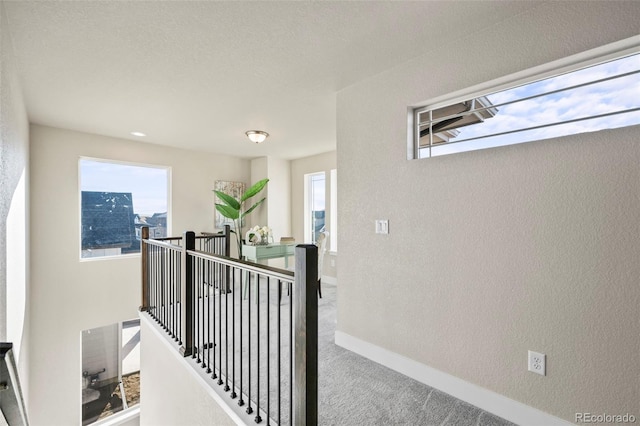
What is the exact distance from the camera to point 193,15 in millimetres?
1704

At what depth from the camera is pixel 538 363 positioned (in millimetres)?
1614

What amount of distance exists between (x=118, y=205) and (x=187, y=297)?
3.07m

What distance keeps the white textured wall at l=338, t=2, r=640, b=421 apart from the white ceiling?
26cm

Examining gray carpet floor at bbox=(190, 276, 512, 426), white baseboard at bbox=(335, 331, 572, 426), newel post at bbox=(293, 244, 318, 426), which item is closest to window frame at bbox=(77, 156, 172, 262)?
gray carpet floor at bbox=(190, 276, 512, 426)

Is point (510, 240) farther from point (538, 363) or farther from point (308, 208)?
point (308, 208)

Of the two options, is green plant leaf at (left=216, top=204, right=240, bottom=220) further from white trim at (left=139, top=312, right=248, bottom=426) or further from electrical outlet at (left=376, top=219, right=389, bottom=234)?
electrical outlet at (left=376, top=219, right=389, bottom=234)

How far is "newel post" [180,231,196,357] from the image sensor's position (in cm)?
227

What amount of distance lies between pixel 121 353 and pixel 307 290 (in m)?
5.22

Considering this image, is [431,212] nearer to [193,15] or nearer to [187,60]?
[193,15]

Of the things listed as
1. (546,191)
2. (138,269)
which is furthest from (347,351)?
(138,269)

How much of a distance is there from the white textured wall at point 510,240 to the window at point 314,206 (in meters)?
3.00

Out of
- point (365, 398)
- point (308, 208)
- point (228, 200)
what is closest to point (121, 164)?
point (228, 200)

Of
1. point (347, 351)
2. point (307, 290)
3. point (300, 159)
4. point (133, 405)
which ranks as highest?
point (300, 159)

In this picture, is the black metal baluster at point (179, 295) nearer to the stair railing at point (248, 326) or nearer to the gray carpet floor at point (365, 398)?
the stair railing at point (248, 326)
